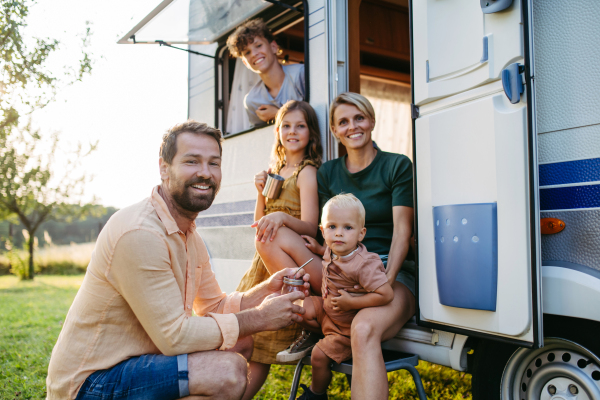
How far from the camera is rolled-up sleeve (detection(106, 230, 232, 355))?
1.83 m

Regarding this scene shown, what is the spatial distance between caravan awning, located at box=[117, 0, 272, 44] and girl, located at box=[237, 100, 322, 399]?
1367mm

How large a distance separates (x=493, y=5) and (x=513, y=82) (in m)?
0.35

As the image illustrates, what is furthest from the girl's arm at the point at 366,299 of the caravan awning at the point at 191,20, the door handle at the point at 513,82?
the caravan awning at the point at 191,20

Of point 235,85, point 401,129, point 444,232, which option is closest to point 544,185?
point 444,232

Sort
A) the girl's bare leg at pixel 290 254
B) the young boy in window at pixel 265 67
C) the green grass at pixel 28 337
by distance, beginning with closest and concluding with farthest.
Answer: the girl's bare leg at pixel 290 254, the green grass at pixel 28 337, the young boy in window at pixel 265 67

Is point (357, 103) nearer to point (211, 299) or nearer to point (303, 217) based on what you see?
point (303, 217)

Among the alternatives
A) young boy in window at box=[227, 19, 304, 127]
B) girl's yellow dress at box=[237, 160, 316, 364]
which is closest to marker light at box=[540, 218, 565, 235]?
girl's yellow dress at box=[237, 160, 316, 364]

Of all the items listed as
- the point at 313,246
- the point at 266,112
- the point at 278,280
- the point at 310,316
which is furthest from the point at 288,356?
the point at 266,112

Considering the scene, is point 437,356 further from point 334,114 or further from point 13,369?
point 13,369

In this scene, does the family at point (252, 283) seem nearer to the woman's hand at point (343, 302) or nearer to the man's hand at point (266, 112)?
the woman's hand at point (343, 302)

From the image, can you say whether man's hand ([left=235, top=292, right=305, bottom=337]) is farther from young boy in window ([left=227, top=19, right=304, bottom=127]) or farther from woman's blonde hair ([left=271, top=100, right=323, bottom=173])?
young boy in window ([left=227, top=19, right=304, bottom=127])

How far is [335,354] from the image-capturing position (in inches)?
87.4

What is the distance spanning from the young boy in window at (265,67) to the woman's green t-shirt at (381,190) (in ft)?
3.91

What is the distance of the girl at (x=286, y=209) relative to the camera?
2627mm
